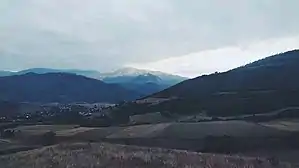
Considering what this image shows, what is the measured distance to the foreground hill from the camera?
108 m

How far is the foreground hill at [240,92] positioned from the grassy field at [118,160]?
6038cm

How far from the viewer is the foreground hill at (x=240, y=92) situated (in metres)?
108

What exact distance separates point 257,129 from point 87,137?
23.1 m

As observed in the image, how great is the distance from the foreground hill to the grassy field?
198 feet

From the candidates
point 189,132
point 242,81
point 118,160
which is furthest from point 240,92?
point 118,160

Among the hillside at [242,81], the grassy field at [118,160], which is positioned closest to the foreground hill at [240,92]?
the hillside at [242,81]

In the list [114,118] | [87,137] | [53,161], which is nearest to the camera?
[53,161]

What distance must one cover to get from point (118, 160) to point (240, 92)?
9594cm

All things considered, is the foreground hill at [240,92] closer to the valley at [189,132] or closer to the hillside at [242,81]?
the hillside at [242,81]

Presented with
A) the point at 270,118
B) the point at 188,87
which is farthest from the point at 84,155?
the point at 188,87

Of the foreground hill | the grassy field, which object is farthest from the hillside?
the grassy field

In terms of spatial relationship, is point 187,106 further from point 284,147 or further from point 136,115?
point 284,147

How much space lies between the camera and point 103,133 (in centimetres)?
7538

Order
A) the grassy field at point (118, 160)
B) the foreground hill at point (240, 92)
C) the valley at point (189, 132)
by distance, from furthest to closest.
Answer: the foreground hill at point (240, 92) → the valley at point (189, 132) → the grassy field at point (118, 160)
